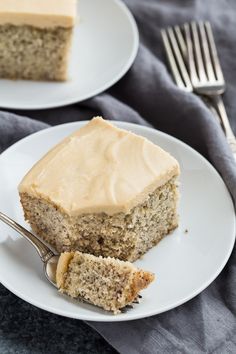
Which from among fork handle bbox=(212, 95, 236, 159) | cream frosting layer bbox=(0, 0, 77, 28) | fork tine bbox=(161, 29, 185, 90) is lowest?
fork handle bbox=(212, 95, 236, 159)

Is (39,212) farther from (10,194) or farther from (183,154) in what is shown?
(183,154)

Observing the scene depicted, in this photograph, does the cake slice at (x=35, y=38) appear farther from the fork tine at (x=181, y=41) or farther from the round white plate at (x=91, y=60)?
the fork tine at (x=181, y=41)

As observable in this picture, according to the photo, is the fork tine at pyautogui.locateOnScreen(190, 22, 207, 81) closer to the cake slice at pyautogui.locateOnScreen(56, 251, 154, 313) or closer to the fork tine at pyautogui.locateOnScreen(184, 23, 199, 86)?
the fork tine at pyautogui.locateOnScreen(184, 23, 199, 86)

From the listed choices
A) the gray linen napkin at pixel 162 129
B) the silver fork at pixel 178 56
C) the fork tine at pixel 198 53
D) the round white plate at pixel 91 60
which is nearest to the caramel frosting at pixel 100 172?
the gray linen napkin at pixel 162 129

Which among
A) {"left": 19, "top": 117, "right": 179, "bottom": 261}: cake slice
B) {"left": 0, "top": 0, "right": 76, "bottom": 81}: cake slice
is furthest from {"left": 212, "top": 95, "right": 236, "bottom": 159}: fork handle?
{"left": 0, "top": 0, "right": 76, "bottom": 81}: cake slice

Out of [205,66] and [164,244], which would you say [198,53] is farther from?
[164,244]

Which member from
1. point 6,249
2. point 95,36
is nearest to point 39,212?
point 6,249
